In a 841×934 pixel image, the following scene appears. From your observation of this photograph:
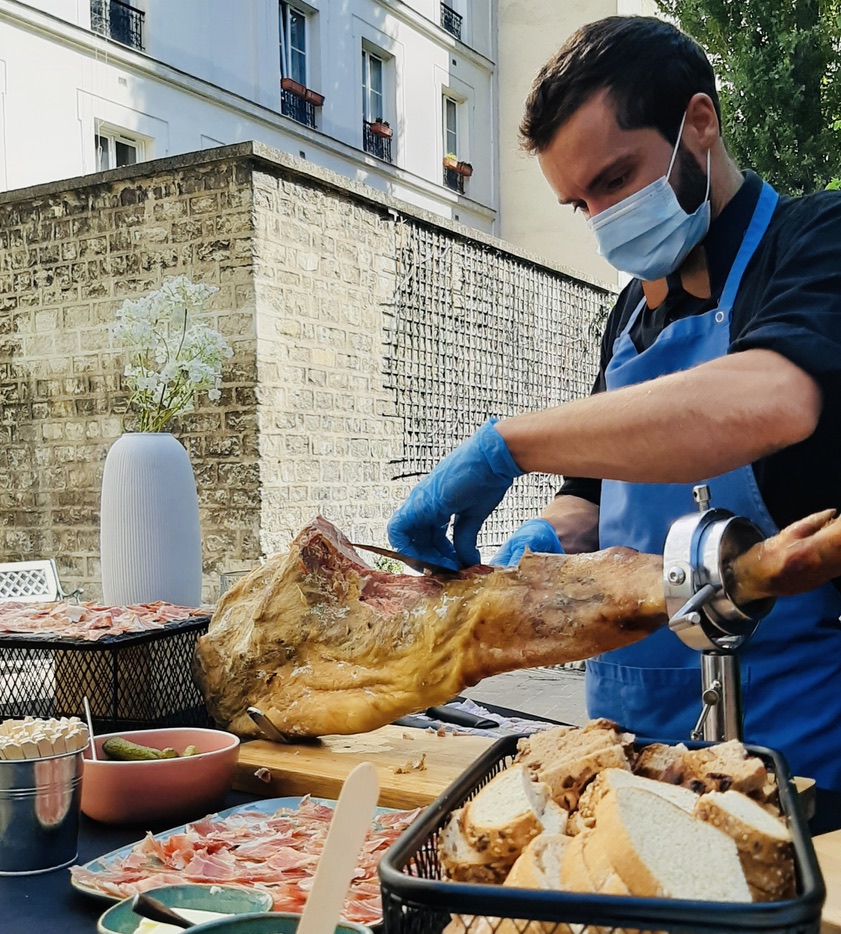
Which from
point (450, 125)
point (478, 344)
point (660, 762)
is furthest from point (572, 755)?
point (450, 125)

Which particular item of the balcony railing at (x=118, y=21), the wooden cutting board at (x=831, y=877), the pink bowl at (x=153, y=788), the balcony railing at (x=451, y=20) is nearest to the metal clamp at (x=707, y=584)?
A: the wooden cutting board at (x=831, y=877)

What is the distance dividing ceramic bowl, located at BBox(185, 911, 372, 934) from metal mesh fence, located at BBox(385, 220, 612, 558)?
8805mm

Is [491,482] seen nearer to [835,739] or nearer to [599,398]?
[599,398]

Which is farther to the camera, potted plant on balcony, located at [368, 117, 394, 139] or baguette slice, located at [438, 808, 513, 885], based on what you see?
potted plant on balcony, located at [368, 117, 394, 139]

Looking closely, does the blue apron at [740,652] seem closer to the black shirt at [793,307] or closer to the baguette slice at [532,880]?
the black shirt at [793,307]

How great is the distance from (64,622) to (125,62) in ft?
37.1

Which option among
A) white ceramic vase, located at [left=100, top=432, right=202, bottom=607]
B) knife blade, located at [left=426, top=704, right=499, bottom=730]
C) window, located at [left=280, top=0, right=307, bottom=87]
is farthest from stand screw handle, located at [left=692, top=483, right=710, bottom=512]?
window, located at [left=280, top=0, right=307, bottom=87]

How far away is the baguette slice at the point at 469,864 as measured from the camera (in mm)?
912

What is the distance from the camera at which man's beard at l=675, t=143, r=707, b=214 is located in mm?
2217

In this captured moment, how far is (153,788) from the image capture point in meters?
1.62

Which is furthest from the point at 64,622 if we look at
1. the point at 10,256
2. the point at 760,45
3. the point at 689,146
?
the point at 760,45

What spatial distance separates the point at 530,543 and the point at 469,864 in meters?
1.43

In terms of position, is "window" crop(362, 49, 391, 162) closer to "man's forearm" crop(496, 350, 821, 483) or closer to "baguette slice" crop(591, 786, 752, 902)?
"man's forearm" crop(496, 350, 821, 483)

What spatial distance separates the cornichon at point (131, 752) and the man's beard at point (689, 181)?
1.54 meters
